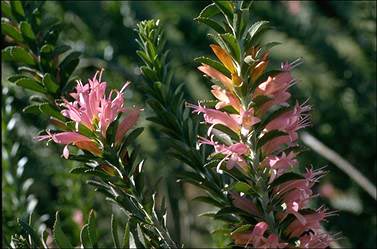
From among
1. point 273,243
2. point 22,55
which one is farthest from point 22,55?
point 273,243

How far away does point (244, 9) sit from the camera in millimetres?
763

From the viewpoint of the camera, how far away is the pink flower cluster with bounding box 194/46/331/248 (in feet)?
Answer: 2.49

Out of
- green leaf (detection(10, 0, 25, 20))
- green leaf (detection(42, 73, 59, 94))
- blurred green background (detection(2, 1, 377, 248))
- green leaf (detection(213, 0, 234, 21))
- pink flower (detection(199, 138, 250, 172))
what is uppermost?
green leaf (detection(213, 0, 234, 21))

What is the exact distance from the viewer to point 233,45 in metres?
0.75

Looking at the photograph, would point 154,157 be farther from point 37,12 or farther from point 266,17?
point 37,12

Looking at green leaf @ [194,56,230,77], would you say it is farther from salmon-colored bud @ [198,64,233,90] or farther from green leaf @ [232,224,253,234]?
green leaf @ [232,224,253,234]

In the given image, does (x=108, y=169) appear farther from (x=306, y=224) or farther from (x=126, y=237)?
(x=306, y=224)

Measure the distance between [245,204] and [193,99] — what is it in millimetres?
973

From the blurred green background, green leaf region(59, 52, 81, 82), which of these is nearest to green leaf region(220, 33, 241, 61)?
green leaf region(59, 52, 81, 82)

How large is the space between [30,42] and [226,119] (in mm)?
375

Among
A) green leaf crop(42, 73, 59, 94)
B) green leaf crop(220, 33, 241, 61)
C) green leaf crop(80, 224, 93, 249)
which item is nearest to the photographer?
green leaf crop(220, 33, 241, 61)

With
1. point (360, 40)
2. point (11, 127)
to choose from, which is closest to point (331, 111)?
point (360, 40)

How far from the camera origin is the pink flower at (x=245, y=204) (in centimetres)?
80

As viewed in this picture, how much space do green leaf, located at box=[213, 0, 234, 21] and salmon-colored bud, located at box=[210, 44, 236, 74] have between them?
4 cm
